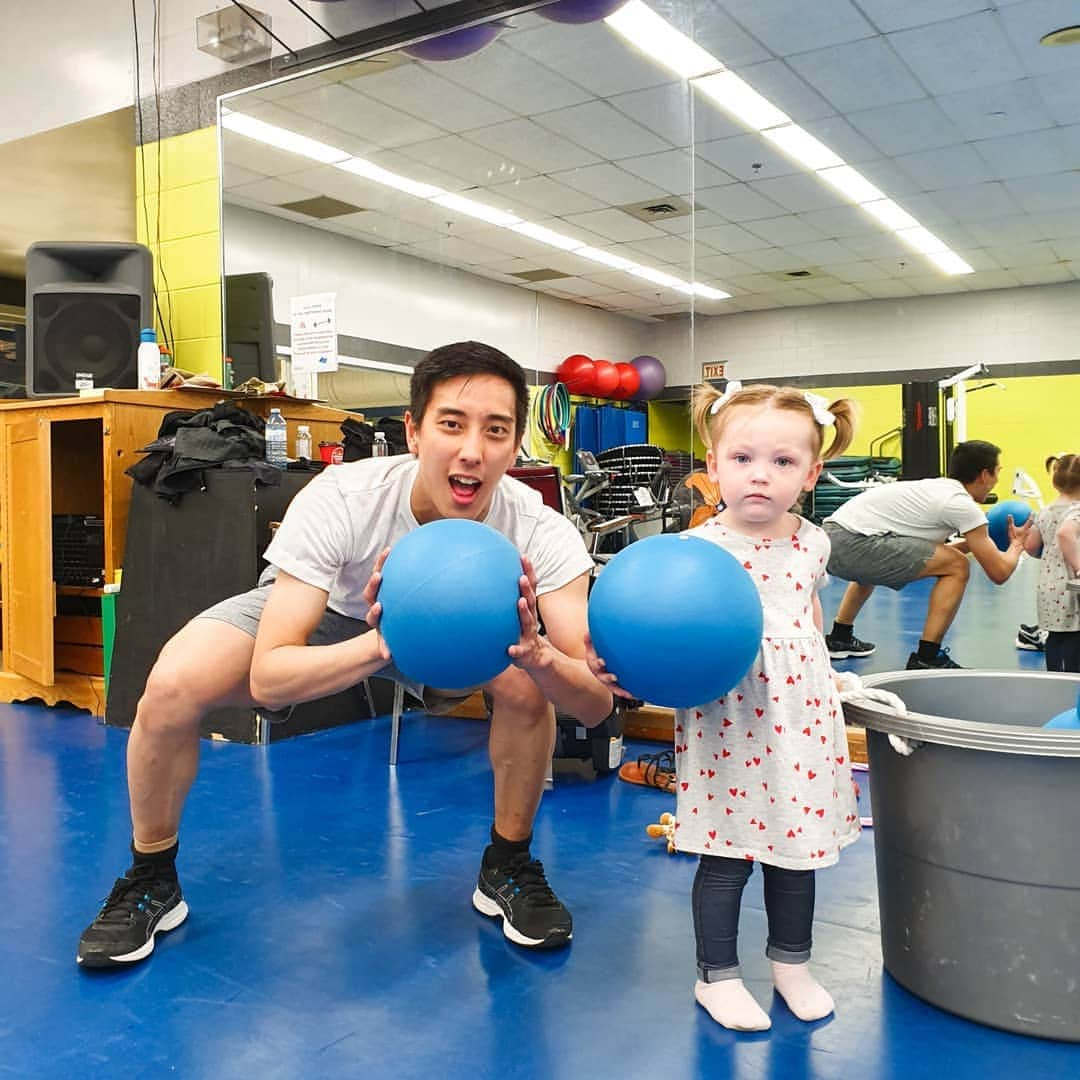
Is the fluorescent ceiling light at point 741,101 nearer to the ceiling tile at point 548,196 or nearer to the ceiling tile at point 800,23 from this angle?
the ceiling tile at point 800,23

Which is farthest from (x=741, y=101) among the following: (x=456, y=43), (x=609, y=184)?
(x=456, y=43)

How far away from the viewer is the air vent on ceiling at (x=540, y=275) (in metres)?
5.21

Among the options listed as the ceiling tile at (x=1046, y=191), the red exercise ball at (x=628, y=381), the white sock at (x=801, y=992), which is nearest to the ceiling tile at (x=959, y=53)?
the ceiling tile at (x=1046, y=191)

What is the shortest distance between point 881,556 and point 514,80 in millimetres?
2487

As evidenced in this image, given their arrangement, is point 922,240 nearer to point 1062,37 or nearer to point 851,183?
point 851,183

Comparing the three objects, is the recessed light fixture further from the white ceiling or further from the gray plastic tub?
the gray plastic tub

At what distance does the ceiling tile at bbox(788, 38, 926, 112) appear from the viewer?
4.77m

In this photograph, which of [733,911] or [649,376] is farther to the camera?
[649,376]

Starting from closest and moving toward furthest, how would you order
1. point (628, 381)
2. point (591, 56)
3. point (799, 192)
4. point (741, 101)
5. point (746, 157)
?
point (591, 56), point (628, 381), point (741, 101), point (746, 157), point (799, 192)

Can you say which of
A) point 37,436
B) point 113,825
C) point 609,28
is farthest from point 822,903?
point 609,28

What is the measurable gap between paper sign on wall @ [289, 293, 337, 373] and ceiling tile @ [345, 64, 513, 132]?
86 centimetres

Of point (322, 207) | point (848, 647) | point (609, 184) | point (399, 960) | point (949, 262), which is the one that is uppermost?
point (949, 262)

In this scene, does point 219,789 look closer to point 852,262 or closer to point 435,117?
point 435,117

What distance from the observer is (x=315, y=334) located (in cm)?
415
